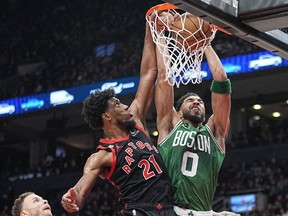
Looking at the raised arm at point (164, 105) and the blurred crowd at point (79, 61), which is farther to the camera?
the blurred crowd at point (79, 61)

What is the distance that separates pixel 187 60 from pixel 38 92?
17.8 meters

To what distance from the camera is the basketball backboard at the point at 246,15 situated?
438 centimetres

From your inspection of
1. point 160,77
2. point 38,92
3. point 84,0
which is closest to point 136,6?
point 84,0

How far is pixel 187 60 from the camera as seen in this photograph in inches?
210

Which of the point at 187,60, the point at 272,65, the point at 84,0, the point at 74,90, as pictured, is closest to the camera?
the point at 187,60

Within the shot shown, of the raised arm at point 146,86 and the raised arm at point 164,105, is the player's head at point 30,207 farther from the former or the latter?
the raised arm at point 164,105

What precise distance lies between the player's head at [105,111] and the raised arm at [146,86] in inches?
7.4

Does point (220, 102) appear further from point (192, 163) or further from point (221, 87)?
point (192, 163)

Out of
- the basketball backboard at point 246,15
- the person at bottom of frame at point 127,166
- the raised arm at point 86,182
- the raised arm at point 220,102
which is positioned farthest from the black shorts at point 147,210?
the basketball backboard at point 246,15

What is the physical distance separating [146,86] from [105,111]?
455mm

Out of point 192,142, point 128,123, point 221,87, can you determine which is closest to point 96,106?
point 128,123

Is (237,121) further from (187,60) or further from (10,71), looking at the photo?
(187,60)

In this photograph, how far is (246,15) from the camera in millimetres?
4582

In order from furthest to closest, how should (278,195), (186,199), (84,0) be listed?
(84,0), (278,195), (186,199)
